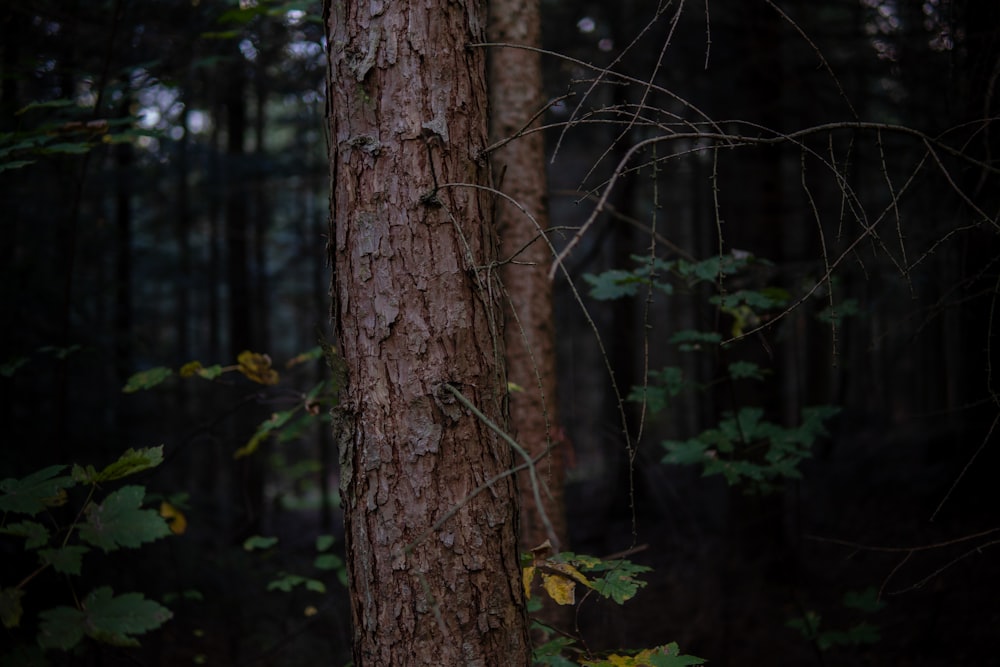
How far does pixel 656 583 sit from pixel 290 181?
8.25 m

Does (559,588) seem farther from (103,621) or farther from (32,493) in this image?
(32,493)

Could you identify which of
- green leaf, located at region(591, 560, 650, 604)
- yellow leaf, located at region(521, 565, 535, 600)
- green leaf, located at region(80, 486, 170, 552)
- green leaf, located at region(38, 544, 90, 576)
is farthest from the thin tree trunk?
green leaf, located at region(38, 544, 90, 576)

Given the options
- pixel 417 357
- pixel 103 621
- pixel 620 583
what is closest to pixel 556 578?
pixel 620 583

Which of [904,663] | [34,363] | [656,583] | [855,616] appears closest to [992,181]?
[904,663]

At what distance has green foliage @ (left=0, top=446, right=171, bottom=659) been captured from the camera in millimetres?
2146

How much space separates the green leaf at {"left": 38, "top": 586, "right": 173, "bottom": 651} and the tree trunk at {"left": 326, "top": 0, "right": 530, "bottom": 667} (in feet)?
2.66

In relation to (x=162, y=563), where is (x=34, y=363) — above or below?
above

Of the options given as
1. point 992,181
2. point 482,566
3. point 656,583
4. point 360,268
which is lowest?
point 656,583

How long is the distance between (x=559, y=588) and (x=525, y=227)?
241 cm

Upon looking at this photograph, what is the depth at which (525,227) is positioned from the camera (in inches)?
155

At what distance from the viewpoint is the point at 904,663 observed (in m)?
5.32

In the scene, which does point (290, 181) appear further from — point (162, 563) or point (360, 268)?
point (360, 268)

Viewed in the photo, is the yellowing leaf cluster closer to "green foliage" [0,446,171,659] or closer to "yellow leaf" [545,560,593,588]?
"yellow leaf" [545,560,593,588]

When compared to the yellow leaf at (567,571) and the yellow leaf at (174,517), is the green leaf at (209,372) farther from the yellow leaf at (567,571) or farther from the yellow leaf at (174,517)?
the yellow leaf at (567,571)
